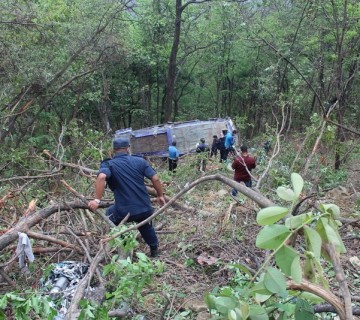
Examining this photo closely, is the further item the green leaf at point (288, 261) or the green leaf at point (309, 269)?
the green leaf at point (309, 269)

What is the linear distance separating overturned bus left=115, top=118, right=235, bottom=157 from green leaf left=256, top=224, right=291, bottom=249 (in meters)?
16.2

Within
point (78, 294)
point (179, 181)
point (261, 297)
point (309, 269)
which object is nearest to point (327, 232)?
point (309, 269)

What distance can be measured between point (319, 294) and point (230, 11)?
77.1ft

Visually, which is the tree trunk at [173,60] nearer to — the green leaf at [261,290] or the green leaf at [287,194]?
the green leaf at [287,194]

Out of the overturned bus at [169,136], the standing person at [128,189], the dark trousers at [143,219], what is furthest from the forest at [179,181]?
the overturned bus at [169,136]

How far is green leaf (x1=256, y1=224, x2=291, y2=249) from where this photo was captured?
1015mm

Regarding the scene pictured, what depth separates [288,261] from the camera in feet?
3.30

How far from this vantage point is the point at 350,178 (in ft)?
31.6

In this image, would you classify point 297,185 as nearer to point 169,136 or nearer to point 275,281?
point 275,281

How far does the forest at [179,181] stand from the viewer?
1.25 m

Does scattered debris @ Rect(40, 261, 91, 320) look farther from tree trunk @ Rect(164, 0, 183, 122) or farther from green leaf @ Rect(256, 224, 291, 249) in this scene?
tree trunk @ Rect(164, 0, 183, 122)


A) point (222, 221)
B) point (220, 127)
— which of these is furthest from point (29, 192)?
point (220, 127)

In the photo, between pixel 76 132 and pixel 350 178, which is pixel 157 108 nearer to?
pixel 76 132

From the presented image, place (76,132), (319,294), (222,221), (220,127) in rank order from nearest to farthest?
(319,294)
(222,221)
(76,132)
(220,127)
